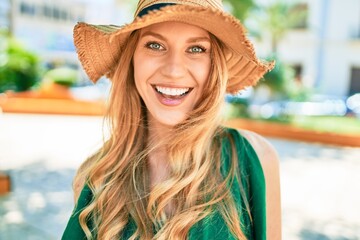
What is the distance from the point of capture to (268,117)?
11719 millimetres

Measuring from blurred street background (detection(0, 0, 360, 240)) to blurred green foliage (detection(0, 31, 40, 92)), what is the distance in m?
0.03

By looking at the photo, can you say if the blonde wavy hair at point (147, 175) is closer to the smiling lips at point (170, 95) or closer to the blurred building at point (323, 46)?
the smiling lips at point (170, 95)

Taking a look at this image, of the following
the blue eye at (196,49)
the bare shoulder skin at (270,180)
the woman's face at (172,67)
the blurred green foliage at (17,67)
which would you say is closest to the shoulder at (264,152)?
the bare shoulder skin at (270,180)

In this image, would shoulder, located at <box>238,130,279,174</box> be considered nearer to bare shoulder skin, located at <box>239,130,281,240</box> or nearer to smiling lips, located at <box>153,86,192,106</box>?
bare shoulder skin, located at <box>239,130,281,240</box>

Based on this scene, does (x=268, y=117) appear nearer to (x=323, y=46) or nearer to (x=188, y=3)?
(x=188, y=3)

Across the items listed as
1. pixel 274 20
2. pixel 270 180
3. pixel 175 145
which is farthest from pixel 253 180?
pixel 274 20

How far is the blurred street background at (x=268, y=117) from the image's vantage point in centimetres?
490

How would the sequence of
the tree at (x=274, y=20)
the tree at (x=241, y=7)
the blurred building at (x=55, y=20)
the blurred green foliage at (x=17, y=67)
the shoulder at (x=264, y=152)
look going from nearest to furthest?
the shoulder at (x=264, y=152), the tree at (x=241, y=7), the blurred green foliage at (x=17, y=67), the tree at (x=274, y=20), the blurred building at (x=55, y=20)

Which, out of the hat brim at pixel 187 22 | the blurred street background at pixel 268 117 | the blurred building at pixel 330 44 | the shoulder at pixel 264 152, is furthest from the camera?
→ the blurred building at pixel 330 44

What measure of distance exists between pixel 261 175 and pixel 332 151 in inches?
308

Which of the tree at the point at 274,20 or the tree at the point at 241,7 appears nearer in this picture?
the tree at the point at 241,7

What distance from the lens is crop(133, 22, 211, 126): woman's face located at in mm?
1487

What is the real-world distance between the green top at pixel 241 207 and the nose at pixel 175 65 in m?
Answer: 0.36

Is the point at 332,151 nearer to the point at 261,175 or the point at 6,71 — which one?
the point at 261,175
